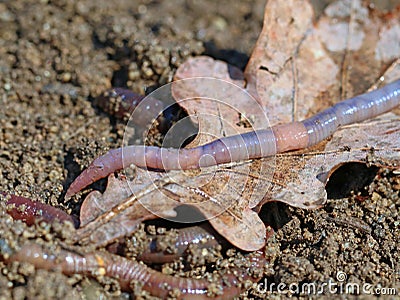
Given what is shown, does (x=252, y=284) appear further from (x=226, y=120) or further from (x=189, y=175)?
(x=226, y=120)

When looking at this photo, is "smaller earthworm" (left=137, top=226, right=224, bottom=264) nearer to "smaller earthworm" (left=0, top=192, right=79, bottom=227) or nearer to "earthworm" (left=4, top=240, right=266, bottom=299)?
"earthworm" (left=4, top=240, right=266, bottom=299)

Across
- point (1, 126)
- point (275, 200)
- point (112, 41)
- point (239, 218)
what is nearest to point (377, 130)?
point (275, 200)

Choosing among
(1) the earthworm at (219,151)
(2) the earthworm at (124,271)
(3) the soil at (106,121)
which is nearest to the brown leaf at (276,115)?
(1) the earthworm at (219,151)

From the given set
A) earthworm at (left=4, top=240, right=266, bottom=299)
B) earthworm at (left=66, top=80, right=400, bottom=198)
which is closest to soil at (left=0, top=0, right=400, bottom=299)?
earthworm at (left=4, top=240, right=266, bottom=299)

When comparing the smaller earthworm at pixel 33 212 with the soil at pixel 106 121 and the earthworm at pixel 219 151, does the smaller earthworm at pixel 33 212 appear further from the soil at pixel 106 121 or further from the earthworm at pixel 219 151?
the earthworm at pixel 219 151

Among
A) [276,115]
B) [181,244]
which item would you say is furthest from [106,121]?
[181,244]

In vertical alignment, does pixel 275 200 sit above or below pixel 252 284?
above
